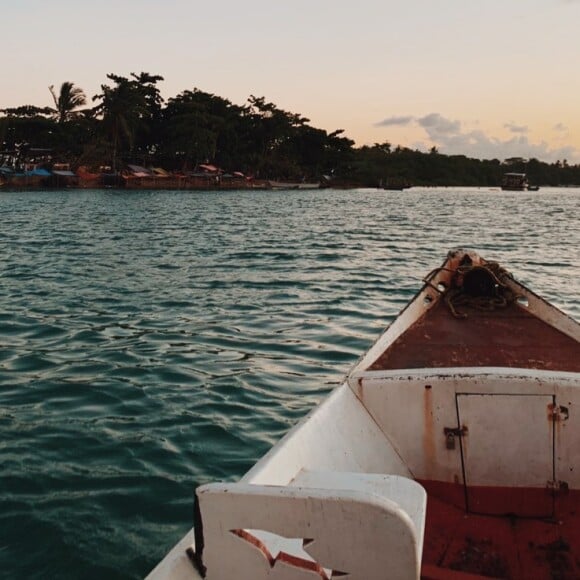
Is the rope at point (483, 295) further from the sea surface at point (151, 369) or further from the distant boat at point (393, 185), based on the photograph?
the distant boat at point (393, 185)

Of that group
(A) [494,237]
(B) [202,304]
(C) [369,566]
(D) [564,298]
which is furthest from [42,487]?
(A) [494,237]

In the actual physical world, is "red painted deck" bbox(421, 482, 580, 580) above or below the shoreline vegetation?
below

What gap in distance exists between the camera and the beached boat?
77.0 inches

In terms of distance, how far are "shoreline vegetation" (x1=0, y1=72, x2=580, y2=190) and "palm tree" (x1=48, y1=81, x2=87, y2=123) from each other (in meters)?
0.11

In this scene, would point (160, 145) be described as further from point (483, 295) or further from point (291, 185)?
point (483, 295)

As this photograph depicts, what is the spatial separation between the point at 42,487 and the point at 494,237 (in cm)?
2593

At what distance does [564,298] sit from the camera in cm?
1318

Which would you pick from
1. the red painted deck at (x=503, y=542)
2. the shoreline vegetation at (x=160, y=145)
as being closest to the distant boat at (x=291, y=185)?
the shoreline vegetation at (x=160, y=145)

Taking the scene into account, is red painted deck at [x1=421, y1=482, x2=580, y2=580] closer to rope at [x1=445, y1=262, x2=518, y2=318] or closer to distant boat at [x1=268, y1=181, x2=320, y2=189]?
rope at [x1=445, y1=262, x2=518, y2=318]

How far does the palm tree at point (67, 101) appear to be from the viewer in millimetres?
75688

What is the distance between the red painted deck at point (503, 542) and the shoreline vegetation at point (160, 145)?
236 feet

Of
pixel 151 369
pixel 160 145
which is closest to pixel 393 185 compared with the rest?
pixel 160 145

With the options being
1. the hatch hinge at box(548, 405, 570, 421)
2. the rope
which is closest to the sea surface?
the rope

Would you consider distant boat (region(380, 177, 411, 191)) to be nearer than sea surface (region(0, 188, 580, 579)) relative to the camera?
No
